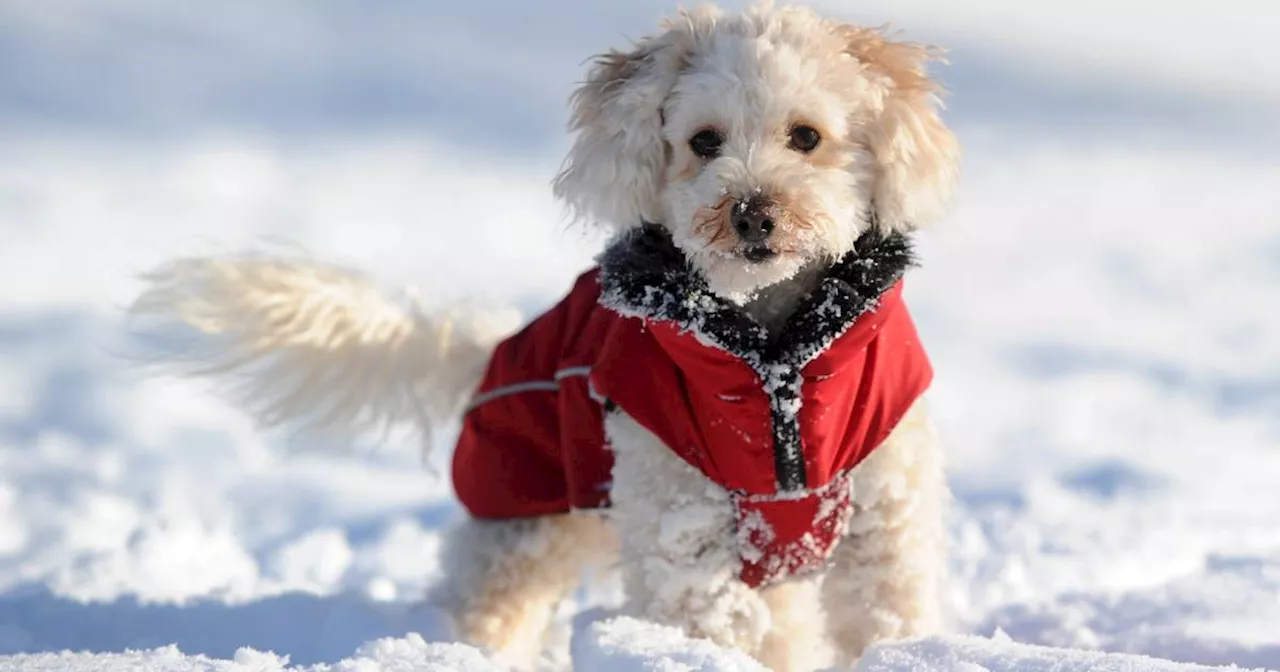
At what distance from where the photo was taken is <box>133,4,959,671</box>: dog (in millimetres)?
2424

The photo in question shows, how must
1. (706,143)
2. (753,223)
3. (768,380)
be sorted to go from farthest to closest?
(706,143) → (768,380) → (753,223)

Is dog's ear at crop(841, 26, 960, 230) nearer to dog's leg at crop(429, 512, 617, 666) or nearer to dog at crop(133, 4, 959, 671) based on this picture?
dog at crop(133, 4, 959, 671)

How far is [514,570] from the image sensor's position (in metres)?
3.31

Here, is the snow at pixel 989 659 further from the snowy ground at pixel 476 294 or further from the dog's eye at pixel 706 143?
the dog's eye at pixel 706 143

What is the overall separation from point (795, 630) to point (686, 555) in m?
0.37

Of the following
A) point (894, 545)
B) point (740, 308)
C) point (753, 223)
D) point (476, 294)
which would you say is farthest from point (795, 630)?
point (476, 294)

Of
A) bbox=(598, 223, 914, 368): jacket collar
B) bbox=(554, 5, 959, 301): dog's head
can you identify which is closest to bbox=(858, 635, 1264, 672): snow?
bbox=(598, 223, 914, 368): jacket collar

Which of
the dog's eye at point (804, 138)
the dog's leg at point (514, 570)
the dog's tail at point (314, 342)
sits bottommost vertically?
the dog's leg at point (514, 570)

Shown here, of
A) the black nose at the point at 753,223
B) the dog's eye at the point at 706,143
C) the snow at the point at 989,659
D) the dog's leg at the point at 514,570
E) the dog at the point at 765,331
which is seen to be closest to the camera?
the snow at the point at 989,659

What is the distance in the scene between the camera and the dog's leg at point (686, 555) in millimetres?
2562

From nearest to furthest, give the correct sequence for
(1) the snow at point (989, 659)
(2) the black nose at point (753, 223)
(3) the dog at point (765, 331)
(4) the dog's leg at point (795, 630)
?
(1) the snow at point (989, 659)
(2) the black nose at point (753, 223)
(3) the dog at point (765, 331)
(4) the dog's leg at point (795, 630)

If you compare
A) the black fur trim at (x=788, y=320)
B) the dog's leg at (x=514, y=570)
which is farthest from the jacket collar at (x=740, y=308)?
the dog's leg at (x=514, y=570)

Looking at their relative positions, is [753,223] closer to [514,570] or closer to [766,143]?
[766,143]

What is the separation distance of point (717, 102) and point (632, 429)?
0.76 meters
